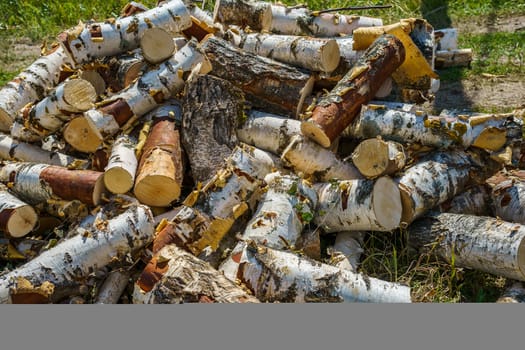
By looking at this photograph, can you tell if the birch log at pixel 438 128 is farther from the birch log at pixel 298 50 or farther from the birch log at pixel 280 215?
the birch log at pixel 280 215

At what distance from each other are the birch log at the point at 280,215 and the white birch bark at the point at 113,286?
0.65 metres

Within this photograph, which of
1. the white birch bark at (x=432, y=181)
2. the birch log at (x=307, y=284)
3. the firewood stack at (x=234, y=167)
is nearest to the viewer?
the birch log at (x=307, y=284)

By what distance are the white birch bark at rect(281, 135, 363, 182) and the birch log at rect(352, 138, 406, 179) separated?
0.75 ft

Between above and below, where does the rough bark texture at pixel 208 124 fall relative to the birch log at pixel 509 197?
above

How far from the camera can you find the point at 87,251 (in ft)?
14.0

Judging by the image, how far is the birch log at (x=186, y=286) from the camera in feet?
12.1

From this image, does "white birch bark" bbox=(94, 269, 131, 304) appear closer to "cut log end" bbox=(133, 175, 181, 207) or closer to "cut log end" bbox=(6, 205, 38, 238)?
"cut log end" bbox=(133, 175, 181, 207)

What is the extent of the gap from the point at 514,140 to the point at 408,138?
0.72 m

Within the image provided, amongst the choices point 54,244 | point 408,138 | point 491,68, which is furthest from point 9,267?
point 491,68

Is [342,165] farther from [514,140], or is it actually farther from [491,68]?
[491,68]

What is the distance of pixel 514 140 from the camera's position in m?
4.96

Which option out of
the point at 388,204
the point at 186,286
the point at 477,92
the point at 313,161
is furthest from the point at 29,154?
the point at 477,92

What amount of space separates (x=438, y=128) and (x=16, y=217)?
2.95 metres

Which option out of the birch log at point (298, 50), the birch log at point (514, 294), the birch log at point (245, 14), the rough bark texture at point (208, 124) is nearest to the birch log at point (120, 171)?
the rough bark texture at point (208, 124)
